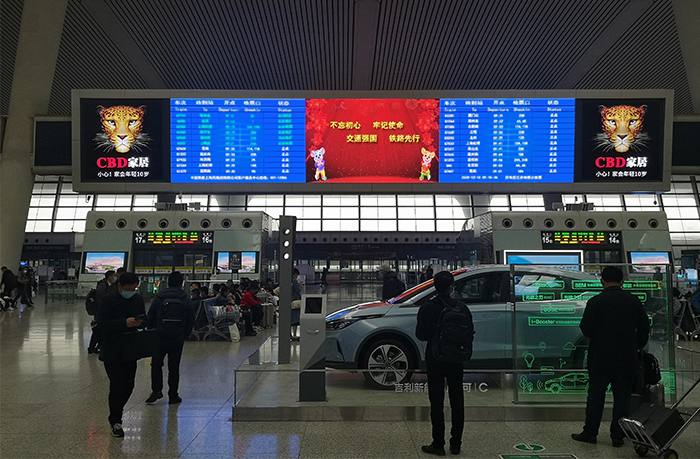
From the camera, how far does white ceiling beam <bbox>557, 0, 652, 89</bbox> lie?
20484mm

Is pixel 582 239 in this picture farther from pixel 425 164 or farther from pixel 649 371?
pixel 649 371

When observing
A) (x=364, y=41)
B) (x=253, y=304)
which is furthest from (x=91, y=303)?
(x=364, y=41)

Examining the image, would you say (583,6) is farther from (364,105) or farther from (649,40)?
(364,105)

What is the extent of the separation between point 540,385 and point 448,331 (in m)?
2.52

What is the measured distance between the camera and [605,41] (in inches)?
915

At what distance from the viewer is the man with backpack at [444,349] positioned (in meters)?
5.47

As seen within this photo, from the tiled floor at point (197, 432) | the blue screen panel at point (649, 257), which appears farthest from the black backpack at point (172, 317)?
the blue screen panel at point (649, 257)

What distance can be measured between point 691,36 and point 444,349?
1652 centimetres

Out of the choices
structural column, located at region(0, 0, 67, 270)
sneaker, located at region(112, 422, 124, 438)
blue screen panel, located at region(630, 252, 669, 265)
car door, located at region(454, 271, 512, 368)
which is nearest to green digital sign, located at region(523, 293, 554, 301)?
car door, located at region(454, 271, 512, 368)

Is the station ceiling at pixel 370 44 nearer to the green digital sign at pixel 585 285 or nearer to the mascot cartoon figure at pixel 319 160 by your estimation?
the mascot cartoon figure at pixel 319 160

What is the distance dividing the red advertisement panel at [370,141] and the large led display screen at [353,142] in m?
0.02

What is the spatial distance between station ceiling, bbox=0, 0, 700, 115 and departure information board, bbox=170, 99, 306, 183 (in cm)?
594

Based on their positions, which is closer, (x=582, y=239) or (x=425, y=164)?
(x=425, y=164)

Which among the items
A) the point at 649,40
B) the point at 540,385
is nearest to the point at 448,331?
the point at 540,385
